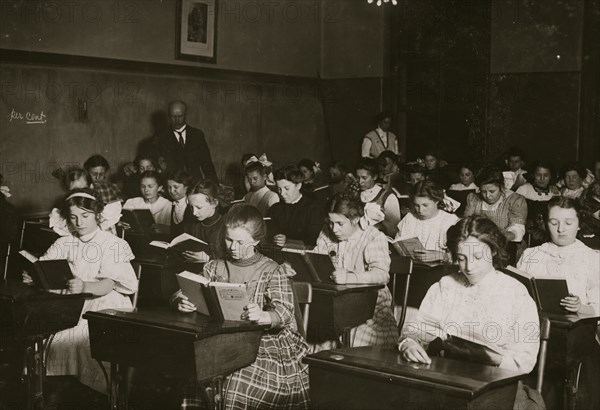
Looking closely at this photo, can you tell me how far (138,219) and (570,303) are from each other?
13.2ft

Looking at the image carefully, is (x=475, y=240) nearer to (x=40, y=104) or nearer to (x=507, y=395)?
(x=507, y=395)

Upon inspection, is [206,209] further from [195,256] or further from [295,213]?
[295,213]

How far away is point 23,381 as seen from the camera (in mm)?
4391

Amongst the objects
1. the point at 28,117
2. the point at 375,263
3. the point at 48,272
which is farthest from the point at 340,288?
the point at 28,117

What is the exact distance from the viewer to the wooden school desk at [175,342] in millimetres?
2953

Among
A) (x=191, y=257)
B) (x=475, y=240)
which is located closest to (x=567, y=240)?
(x=475, y=240)

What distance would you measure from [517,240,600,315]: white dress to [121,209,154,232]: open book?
3335mm

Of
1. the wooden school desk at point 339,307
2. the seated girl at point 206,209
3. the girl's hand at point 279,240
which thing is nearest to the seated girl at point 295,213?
the girl's hand at point 279,240

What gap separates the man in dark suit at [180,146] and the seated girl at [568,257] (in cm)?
511

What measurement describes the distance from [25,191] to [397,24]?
633 centimetres

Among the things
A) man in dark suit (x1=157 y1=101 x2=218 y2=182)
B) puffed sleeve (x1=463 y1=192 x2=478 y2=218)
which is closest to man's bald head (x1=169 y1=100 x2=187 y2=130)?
man in dark suit (x1=157 y1=101 x2=218 y2=182)

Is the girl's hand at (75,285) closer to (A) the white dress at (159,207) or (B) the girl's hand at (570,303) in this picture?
(B) the girl's hand at (570,303)

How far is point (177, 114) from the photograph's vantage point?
8.80 m

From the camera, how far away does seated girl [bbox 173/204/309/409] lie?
126 inches
